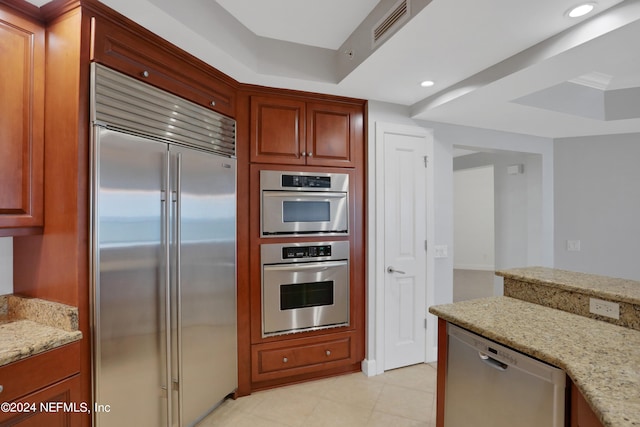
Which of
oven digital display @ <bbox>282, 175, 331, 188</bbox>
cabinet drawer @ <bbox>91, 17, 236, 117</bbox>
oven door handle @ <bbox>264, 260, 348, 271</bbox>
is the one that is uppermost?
cabinet drawer @ <bbox>91, 17, 236, 117</bbox>

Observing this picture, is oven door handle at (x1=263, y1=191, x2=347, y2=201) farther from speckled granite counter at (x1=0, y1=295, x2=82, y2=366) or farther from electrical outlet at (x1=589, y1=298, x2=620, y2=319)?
electrical outlet at (x1=589, y1=298, x2=620, y2=319)

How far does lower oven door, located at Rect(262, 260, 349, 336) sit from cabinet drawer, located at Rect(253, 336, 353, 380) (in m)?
0.14

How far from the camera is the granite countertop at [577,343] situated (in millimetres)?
867

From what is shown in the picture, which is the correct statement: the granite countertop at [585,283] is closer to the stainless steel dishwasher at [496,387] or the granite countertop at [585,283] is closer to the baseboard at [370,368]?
the stainless steel dishwasher at [496,387]

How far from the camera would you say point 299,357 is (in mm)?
2518

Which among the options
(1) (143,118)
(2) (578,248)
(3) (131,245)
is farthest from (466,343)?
(2) (578,248)

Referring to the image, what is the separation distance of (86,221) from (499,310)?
2042 millimetres

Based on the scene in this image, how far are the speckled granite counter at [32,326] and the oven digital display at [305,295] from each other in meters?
1.35

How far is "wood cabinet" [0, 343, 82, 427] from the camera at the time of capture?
117 centimetres

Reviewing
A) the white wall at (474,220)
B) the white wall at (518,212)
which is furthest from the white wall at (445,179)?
the white wall at (474,220)

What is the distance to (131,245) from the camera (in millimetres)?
1586

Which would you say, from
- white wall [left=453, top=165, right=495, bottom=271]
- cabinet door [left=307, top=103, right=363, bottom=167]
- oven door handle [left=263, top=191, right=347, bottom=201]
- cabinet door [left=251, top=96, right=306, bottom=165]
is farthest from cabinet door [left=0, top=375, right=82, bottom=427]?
white wall [left=453, top=165, right=495, bottom=271]

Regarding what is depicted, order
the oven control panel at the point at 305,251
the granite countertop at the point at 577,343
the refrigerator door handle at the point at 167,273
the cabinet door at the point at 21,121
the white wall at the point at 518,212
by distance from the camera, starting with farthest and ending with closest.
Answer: the white wall at the point at 518,212, the oven control panel at the point at 305,251, the refrigerator door handle at the point at 167,273, the cabinet door at the point at 21,121, the granite countertop at the point at 577,343

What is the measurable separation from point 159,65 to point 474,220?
7696 mm
